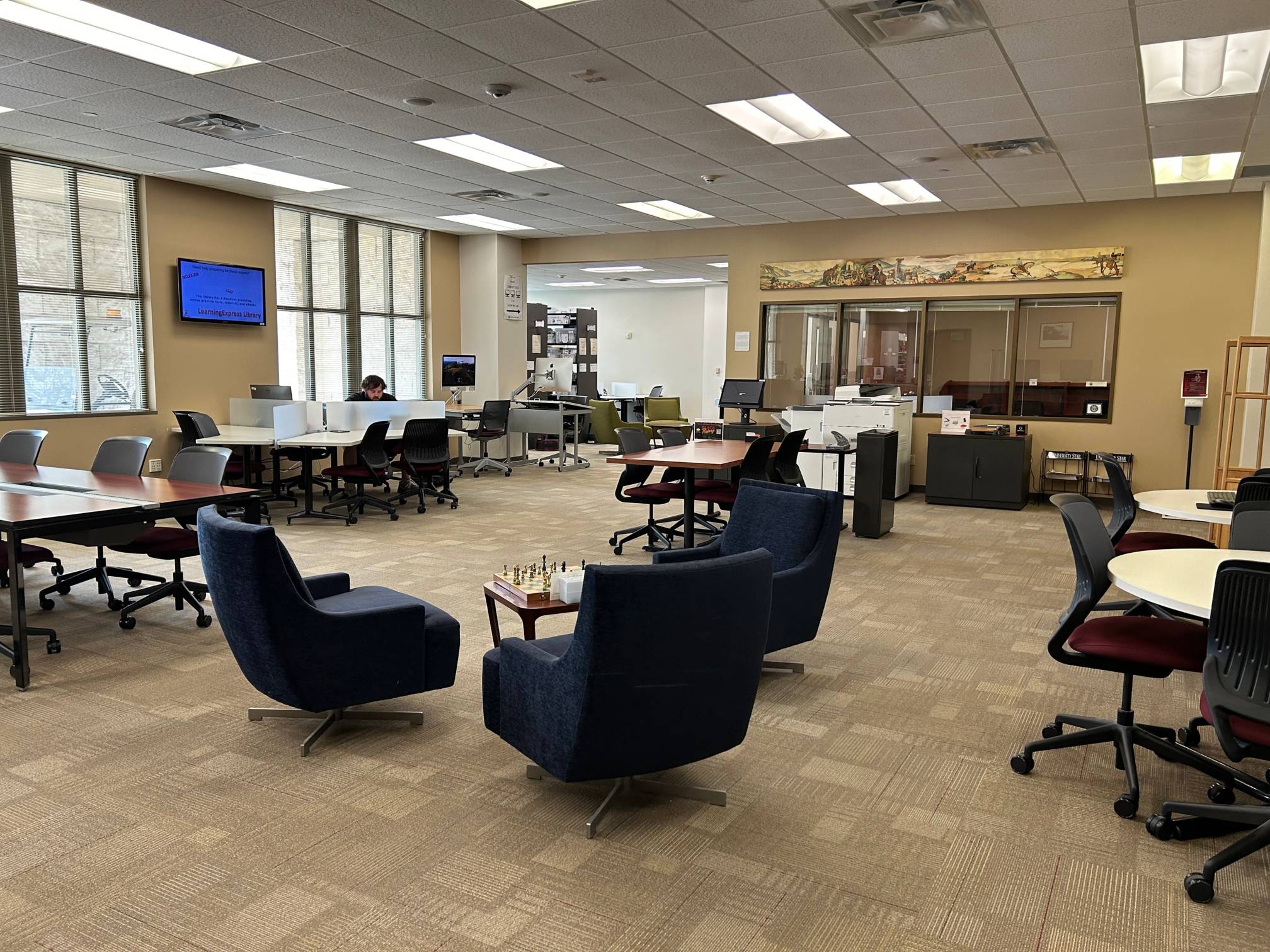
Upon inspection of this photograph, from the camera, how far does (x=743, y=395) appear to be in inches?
416

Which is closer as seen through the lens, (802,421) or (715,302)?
(802,421)

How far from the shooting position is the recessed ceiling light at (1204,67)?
5355mm

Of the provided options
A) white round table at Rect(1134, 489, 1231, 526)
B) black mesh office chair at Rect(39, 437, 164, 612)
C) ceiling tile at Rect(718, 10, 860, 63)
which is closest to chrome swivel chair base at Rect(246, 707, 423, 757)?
black mesh office chair at Rect(39, 437, 164, 612)

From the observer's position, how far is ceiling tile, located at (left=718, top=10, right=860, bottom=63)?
4680 mm

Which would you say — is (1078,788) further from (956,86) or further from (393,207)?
(393,207)

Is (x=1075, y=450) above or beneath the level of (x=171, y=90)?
beneath

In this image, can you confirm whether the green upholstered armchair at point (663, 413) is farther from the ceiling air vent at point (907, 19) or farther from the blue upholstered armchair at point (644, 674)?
the blue upholstered armchair at point (644, 674)

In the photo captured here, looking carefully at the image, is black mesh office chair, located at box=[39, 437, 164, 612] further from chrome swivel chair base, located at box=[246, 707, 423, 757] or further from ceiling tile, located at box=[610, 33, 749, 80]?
ceiling tile, located at box=[610, 33, 749, 80]

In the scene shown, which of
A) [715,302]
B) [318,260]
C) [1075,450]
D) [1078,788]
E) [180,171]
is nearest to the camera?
[1078,788]

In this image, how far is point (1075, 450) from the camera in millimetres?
9945

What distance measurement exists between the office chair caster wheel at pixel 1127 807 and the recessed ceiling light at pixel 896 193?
6.76 metres

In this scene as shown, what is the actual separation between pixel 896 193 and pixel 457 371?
5.96 m

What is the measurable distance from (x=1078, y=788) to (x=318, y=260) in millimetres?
10114

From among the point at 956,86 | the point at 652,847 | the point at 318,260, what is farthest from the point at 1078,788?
the point at 318,260
